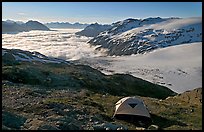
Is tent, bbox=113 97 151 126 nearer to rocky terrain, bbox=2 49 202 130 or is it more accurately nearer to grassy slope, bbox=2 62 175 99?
rocky terrain, bbox=2 49 202 130

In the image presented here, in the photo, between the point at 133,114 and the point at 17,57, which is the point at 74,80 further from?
the point at 17,57

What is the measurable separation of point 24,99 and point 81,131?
10.7 m

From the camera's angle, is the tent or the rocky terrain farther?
the tent

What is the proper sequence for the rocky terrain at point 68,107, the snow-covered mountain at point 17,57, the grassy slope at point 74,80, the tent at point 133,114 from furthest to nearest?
the snow-covered mountain at point 17,57 < the grassy slope at point 74,80 < the tent at point 133,114 < the rocky terrain at point 68,107

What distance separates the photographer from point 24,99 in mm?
28781

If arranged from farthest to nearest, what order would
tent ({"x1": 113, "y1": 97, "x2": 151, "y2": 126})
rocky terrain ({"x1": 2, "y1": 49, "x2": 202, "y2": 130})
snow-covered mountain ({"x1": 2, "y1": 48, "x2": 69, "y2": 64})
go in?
snow-covered mountain ({"x1": 2, "y1": 48, "x2": 69, "y2": 64}), tent ({"x1": 113, "y1": 97, "x2": 151, "y2": 126}), rocky terrain ({"x1": 2, "y1": 49, "x2": 202, "y2": 130})

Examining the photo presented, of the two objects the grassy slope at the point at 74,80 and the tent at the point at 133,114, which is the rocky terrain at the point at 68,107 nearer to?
the grassy slope at the point at 74,80

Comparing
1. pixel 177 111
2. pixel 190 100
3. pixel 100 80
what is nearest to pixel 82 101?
pixel 177 111

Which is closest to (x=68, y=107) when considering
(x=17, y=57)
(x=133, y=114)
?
(x=133, y=114)

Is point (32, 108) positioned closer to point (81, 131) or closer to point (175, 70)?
point (81, 131)

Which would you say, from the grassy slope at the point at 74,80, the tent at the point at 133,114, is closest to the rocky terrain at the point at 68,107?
the grassy slope at the point at 74,80

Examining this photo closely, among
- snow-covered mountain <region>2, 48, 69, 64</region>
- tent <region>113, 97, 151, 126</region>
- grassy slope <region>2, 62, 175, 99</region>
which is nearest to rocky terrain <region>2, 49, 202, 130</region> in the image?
grassy slope <region>2, 62, 175, 99</region>

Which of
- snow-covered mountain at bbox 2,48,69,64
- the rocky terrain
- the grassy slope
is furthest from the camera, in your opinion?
snow-covered mountain at bbox 2,48,69,64

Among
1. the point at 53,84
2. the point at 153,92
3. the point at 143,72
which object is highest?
the point at 53,84
